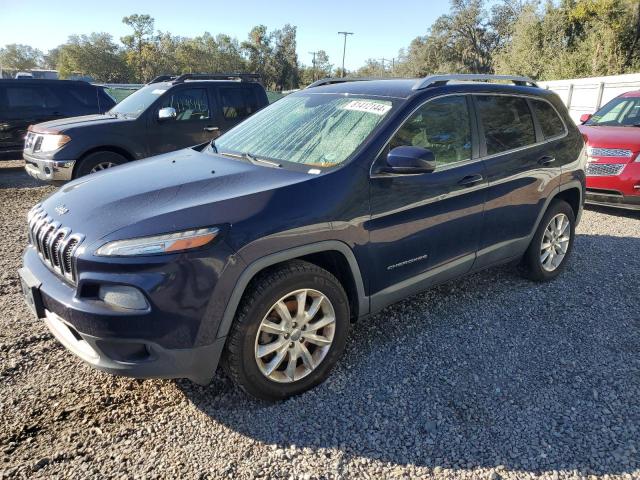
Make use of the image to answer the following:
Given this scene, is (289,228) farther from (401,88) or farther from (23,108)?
(23,108)

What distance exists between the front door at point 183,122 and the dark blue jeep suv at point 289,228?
426cm

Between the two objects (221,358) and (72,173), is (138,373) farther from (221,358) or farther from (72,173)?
(72,173)

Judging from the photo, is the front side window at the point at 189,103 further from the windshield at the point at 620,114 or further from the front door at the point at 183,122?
the windshield at the point at 620,114

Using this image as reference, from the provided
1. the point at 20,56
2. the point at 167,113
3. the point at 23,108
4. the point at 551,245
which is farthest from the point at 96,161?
the point at 20,56

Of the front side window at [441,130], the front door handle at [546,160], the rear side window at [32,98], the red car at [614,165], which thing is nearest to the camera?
the front side window at [441,130]

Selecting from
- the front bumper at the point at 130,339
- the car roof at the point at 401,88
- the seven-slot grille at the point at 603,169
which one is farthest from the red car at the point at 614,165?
the front bumper at the point at 130,339

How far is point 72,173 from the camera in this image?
22.9 feet

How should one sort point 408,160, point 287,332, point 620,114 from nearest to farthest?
1. point 287,332
2. point 408,160
3. point 620,114

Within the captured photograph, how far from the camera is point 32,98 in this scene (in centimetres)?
977

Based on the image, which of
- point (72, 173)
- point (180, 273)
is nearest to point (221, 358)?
point (180, 273)

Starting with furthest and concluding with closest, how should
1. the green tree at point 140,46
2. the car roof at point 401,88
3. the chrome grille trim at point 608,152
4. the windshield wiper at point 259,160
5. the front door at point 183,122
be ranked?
the green tree at point 140,46, the front door at point 183,122, the chrome grille trim at point 608,152, the car roof at point 401,88, the windshield wiper at point 259,160

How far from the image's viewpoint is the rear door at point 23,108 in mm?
9500

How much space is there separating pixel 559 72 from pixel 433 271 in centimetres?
2733

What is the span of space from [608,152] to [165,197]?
6.41 metres
